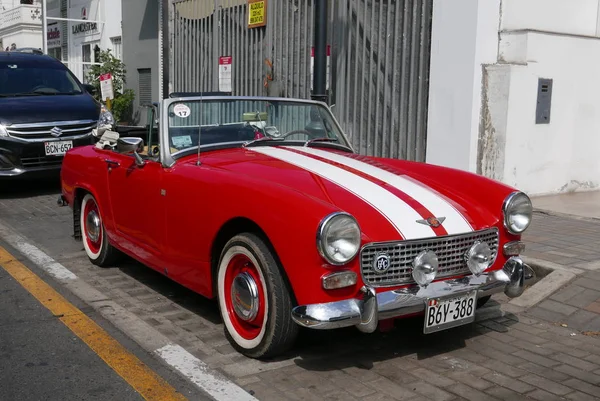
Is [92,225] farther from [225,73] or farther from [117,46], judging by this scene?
[117,46]

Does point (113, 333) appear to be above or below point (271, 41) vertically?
below

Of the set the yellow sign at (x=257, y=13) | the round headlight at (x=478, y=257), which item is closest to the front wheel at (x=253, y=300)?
the round headlight at (x=478, y=257)

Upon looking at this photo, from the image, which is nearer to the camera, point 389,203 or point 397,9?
point 389,203

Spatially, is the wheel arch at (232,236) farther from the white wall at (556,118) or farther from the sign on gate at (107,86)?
the sign on gate at (107,86)

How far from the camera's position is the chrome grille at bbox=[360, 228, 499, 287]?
3.62 meters

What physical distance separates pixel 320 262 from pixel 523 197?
1534 millimetres

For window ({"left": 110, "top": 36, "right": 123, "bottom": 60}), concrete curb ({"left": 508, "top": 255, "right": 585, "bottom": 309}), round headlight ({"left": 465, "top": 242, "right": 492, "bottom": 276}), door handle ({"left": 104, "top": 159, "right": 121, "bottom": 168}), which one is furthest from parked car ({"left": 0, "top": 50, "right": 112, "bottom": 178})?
window ({"left": 110, "top": 36, "right": 123, "bottom": 60})

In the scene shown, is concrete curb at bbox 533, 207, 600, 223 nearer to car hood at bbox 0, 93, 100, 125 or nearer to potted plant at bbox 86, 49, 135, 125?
car hood at bbox 0, 93, 100, 125

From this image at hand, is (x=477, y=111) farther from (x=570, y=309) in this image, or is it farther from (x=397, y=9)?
(x=570, y=309)

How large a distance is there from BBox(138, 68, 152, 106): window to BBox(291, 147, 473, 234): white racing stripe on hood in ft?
41.7

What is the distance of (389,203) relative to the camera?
389 centimetres

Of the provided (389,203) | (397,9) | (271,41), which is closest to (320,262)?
(389,203)

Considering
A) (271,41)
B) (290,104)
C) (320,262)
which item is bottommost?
(320,262)

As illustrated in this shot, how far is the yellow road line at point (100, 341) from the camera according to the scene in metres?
3.63
